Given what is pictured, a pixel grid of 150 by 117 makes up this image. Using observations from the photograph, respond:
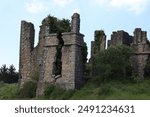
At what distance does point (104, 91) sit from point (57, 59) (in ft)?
18.0

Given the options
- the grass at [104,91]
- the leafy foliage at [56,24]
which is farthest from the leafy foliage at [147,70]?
the leafy foliage at [56,24]

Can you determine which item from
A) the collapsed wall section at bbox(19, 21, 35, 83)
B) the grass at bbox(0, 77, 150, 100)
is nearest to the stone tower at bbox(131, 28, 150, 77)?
the grass at bbox(0, 77, 150, 100)

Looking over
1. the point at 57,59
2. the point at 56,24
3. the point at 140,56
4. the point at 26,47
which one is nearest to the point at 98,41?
the point at 56,24

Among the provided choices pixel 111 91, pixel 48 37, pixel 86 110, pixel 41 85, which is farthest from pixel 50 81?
pixel 86 110

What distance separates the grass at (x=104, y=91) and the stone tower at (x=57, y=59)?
2.27 ft

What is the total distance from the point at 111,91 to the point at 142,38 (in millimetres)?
6804

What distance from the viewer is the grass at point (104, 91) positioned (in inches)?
1118

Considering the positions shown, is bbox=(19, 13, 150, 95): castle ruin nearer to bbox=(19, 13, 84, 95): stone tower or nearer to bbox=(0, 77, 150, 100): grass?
bbox=(19, 13, 84, 95): stone tower

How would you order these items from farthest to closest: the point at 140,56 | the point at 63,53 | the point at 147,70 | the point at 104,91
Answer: the point at 140,56 → the point at 147,70 → the point at 63,53 → the point at 104,91

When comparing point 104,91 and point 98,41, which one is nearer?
point 104,91

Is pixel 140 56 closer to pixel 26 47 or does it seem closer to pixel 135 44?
pixel 135 44

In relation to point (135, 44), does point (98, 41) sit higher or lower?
higher

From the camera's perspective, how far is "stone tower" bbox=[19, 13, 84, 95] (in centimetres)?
3231

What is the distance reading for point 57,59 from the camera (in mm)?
33562
